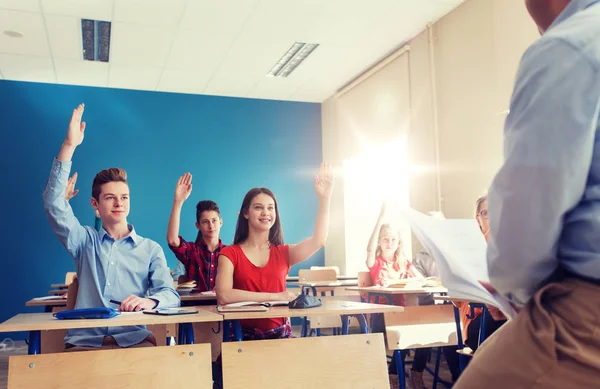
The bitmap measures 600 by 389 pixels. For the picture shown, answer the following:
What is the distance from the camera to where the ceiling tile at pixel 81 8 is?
4.64 m

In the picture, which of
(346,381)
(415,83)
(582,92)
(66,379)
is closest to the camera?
(582,92)

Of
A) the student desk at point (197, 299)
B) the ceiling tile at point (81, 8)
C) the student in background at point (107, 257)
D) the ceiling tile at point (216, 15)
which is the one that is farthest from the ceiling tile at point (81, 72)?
the student in background at point (107, 257)

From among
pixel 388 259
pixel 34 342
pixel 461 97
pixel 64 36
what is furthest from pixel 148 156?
pixel 34 342

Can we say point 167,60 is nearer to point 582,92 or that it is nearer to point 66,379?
point 66,379

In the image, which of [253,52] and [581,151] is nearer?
[581,151]

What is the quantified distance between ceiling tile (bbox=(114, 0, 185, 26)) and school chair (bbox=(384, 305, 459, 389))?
10.4 ft

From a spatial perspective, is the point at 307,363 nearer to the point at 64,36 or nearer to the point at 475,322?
the point at 475,322

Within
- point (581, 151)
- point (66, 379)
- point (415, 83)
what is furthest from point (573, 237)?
point (415, 83)

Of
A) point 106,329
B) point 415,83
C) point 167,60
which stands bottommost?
point 106,329

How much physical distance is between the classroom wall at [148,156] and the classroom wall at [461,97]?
7.08 feet

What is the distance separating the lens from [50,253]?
21.4 ft

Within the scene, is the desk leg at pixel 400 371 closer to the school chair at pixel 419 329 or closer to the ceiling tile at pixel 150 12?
the school chair at pixel 419 329

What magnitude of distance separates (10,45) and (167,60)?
1547mm

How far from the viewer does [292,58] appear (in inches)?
241
